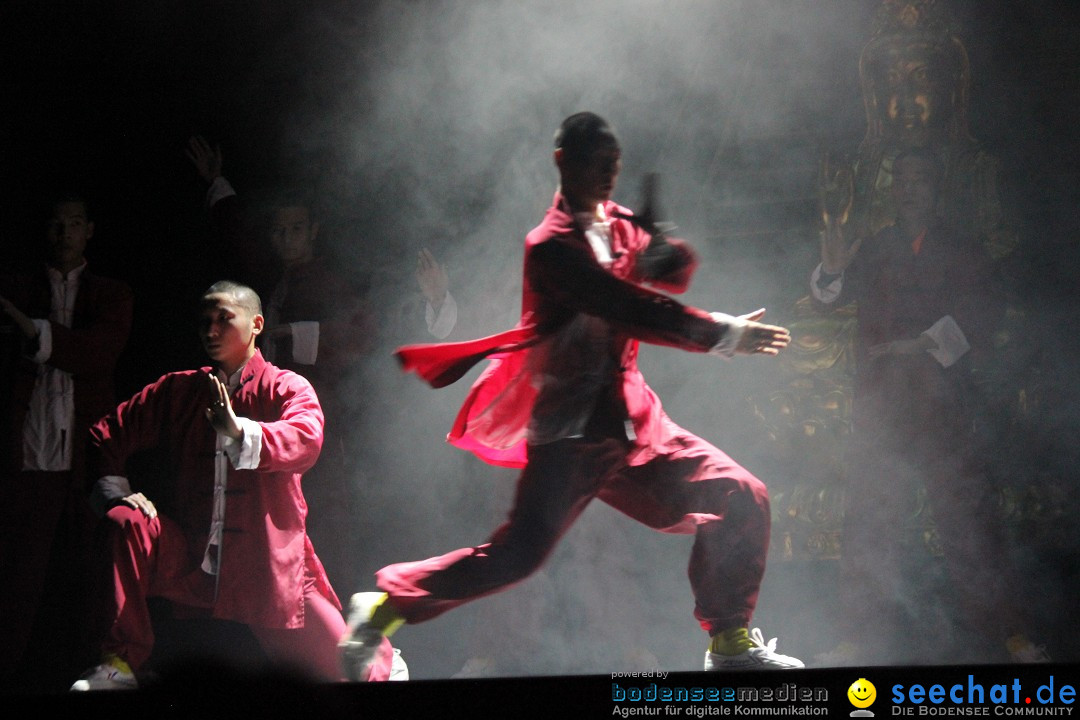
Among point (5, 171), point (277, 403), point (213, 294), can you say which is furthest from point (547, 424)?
point (5, 171)

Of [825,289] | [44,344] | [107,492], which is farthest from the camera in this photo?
[44,344]

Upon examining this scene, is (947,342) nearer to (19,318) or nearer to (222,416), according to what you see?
(222,416)

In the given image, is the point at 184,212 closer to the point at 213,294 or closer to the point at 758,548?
the point at 213,294

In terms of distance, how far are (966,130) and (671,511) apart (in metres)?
1.52

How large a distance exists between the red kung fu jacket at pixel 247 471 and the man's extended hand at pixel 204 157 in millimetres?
667

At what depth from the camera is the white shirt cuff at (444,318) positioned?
3.18 metres

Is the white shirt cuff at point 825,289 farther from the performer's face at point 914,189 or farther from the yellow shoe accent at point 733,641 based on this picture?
the yellow shoe accent at point 733,641

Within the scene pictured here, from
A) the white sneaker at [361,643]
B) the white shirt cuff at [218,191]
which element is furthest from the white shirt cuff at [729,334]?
the white shirt cuff at [218,191]

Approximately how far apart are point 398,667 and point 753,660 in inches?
39.7

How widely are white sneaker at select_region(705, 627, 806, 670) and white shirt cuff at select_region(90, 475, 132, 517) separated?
177 centimetres

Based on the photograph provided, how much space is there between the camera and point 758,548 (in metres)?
2.72

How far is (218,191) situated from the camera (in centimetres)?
334

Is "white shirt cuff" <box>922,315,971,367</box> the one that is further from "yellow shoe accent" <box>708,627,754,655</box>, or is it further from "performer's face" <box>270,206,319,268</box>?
"performer's face" <box>270,206,319,268</box>

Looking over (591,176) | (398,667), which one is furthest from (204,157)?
(398,667)
